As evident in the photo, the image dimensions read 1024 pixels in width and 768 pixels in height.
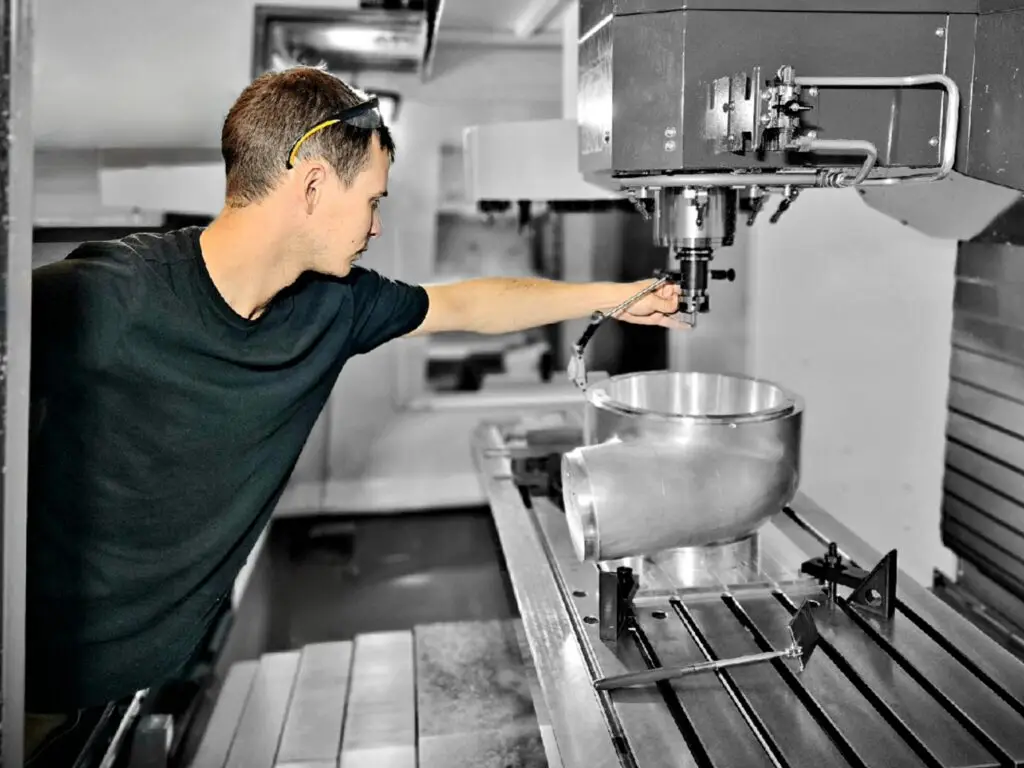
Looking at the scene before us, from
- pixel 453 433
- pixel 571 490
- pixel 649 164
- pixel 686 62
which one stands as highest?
pixel 686 62

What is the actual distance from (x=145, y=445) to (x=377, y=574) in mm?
2051

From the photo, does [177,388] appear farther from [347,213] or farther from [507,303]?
[507,303]

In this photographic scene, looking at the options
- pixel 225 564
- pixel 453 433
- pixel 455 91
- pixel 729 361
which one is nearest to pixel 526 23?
pixel 455 91

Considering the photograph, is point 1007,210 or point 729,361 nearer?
point 1007,210

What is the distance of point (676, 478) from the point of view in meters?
1.29

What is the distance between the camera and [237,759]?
1.72 metres

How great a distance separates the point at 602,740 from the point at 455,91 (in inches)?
133

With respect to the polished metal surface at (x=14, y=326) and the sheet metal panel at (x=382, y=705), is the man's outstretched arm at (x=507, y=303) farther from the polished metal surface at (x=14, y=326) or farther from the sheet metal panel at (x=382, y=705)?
the polished metal surface at (x=14, y=326)

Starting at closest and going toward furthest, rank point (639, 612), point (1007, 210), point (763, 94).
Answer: point (763, 94), point (639, 612), point (1007, 210)

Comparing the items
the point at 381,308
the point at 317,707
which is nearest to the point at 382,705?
the point at 317,707

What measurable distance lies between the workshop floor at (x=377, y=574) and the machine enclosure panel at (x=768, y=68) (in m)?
1.56

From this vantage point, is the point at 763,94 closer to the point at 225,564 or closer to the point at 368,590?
the point at 225,564

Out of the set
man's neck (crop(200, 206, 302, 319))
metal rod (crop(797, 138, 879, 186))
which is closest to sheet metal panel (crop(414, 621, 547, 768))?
man's neck (crop(200, 206, 302, 319))

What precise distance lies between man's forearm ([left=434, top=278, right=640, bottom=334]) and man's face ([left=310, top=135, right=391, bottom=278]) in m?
0.36
